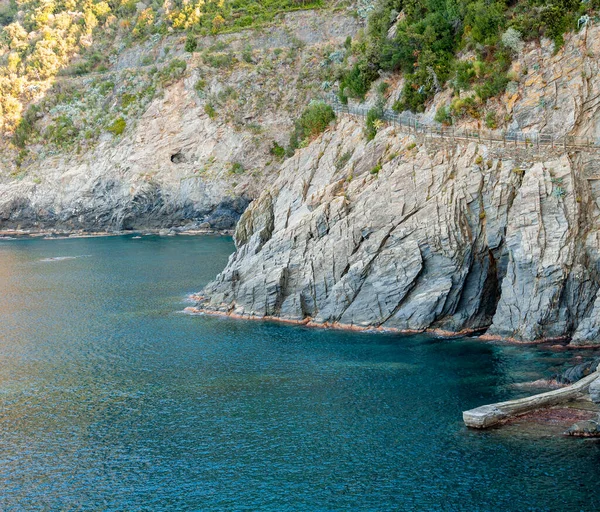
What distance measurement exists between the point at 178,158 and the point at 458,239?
94512 millimetres

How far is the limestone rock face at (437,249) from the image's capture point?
56094mm

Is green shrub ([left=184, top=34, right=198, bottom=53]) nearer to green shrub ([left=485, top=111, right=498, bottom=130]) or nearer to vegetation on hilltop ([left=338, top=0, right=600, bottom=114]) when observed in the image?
vegetation on hilltop ([left=338, top=0, right=600, bottom=114])

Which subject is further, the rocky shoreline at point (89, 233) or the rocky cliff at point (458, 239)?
the rocky shoreline at point (89, 233)

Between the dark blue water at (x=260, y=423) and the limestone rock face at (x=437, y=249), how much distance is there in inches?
144

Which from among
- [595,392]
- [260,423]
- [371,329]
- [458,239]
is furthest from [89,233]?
[595,392]

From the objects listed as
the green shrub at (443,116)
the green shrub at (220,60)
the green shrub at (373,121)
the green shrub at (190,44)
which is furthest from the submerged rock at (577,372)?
the green shrub at (190,44)

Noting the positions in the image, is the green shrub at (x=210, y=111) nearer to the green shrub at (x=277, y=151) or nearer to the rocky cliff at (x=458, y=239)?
the green shrub at (x=277, y=151)

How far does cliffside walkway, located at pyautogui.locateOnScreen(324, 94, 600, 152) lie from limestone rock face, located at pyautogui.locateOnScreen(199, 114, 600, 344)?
1.06 m

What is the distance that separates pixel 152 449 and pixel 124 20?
160 metres

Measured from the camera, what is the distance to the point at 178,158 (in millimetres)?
145125

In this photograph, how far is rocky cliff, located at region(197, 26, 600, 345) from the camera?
184 ft

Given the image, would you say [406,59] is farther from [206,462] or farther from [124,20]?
[124,20]

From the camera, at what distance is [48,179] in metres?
149

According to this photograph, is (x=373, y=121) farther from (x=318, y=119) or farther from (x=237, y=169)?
(x=237, y=169)
